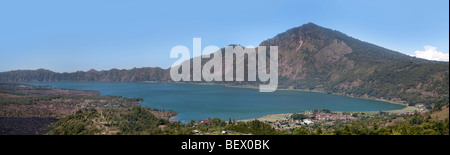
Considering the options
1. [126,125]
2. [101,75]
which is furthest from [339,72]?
[101,75]

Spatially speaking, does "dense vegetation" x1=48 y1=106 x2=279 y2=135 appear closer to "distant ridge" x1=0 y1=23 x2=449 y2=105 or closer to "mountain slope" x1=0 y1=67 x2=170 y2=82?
"distant ridge" x1=0 y1=23 x2=449 y2=105

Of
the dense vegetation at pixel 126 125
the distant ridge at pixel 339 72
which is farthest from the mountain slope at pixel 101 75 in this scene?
the dense vegetation at pixel 126 125

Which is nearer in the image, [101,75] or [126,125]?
[126,125]

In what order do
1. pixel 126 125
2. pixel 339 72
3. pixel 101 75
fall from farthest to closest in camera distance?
pixel 101 75
pixel 339 72
pixel 126 125

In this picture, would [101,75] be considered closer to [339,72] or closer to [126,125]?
[339,72]

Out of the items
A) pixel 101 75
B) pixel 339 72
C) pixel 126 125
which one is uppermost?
pixel 339 72

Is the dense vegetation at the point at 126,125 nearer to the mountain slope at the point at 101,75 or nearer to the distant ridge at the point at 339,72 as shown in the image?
the distant ridge at the point at 339,72

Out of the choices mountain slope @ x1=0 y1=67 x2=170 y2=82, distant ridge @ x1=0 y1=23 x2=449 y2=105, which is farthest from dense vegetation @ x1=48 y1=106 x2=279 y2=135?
mountain slope @ x1=0 y1=67 x2=170 y2=82

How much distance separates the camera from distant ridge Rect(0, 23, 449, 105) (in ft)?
222

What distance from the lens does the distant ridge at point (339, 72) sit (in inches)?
2662

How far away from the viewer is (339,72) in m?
110

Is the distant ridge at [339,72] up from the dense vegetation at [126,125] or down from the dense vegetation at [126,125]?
up
